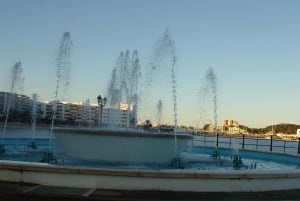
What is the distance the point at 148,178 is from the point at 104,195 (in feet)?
3.67

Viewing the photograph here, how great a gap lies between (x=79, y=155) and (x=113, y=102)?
15727 millimetres

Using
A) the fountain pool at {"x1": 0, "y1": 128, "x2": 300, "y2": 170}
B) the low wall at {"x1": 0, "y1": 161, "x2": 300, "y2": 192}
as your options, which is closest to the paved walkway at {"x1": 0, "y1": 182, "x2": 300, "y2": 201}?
the low wall at {"x1": 0, "y1": 161, "x2": 300, "y2": 192}

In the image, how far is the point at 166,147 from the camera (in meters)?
18.1

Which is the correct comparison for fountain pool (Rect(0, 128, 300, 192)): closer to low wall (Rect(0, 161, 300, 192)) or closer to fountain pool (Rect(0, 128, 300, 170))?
low wall (Rect(0, 161, 300, 192))

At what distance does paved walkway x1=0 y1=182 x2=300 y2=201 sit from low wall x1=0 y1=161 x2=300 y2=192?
189 mm

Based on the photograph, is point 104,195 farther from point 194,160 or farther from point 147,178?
point 194,160

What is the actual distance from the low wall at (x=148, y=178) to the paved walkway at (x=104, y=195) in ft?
0.62

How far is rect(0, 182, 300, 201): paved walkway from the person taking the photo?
378 inches

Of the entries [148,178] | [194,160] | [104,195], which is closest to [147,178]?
[148,178]

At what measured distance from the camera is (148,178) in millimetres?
10547

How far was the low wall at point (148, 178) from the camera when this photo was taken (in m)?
10.5

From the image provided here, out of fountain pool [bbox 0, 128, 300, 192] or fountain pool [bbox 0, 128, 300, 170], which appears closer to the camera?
fountain pool [bbox 0, 128, 300, 192]

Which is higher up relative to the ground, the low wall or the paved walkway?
the low wall

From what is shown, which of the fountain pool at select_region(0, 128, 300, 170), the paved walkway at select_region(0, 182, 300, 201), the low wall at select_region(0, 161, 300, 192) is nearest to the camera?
the paved walkway at select_region(0, 182, 300, 201)
